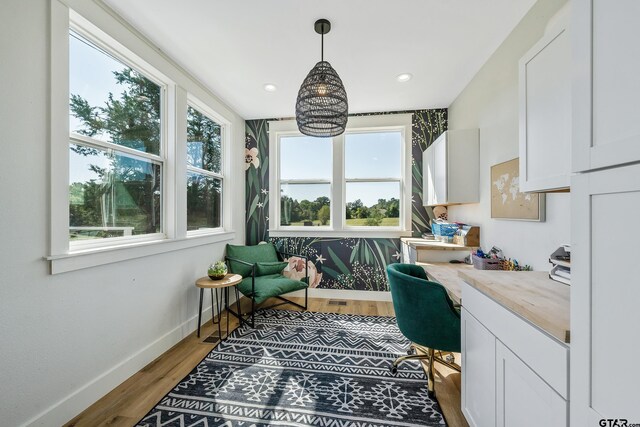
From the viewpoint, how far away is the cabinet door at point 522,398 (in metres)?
0.82

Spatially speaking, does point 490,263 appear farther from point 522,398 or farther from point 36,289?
point 36,289

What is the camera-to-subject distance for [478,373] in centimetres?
133

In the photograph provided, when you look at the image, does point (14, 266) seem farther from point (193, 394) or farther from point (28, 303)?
point (193, 394)

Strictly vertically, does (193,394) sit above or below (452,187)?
below

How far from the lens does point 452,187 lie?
8.91 ft

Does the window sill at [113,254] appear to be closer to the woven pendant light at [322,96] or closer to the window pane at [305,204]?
the window pane at [305,204]

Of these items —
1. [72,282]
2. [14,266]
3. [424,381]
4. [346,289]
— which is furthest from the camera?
[346,289]

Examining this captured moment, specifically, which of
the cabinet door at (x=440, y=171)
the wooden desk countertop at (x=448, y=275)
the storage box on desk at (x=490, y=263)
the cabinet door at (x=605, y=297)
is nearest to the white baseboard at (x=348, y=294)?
the wooden desk countertop at (x=448, y=275)

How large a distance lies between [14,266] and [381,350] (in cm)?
256

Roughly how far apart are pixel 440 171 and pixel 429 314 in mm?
1718

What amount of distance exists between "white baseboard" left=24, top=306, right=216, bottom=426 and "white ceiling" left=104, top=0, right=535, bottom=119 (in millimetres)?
2563

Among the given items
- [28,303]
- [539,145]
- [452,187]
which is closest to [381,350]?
[452,187]

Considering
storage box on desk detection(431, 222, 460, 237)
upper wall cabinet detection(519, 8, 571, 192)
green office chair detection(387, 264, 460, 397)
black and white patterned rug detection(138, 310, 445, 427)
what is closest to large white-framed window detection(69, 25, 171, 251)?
black and white patterned rug detection(138, 310, 445, 427)

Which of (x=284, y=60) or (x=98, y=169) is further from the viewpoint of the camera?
(x=284, y=60)
